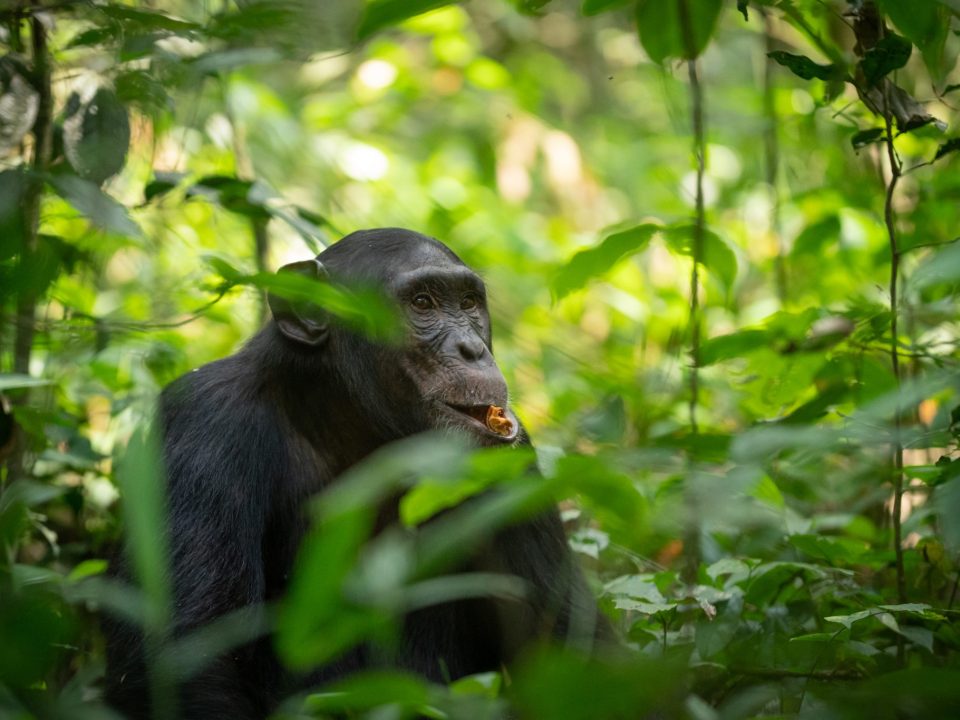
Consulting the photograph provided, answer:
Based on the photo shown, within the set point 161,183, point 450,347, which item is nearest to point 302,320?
point 450,347

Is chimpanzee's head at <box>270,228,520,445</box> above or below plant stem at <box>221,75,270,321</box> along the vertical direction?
below

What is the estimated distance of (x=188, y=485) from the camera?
3607mm

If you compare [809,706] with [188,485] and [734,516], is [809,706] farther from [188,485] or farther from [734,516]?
[188,485]

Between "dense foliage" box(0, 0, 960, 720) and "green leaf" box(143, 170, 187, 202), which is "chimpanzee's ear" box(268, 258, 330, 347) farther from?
"green leaf" box(143, 170, 187, 202)

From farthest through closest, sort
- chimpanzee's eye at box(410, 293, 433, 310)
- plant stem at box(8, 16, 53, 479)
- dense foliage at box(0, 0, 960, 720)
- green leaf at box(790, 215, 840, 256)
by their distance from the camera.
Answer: green leaf at box(790, 215, 840, 256) < chimpanzee's eye at box(410, 293, 433, 310) < plant stem at box(8, 16, 53, 479) < dense foliage at box(0, 0, 960, 720)

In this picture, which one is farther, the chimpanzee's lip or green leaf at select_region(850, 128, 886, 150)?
the chimpanzee's lip

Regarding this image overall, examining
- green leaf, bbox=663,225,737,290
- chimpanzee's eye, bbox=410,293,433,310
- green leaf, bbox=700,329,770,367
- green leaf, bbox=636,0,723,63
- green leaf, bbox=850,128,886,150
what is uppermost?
green leaf, bbox=636,0,723,63

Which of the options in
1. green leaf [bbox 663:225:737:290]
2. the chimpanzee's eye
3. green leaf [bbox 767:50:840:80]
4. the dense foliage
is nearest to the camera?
the dense foliage

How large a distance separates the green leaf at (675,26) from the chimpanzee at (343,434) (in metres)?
1.48

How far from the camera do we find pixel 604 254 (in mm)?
3371

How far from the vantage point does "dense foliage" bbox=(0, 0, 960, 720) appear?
1692 millimetres

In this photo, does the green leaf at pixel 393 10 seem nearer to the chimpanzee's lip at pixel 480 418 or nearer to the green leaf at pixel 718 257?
the green leaf at pixel 718 257

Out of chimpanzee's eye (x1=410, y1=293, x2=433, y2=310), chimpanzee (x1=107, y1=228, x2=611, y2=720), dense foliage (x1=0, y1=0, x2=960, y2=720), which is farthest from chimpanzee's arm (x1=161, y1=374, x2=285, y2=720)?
chimpanzee's eye (x1=410, y1=293, x2=433, y2=310)

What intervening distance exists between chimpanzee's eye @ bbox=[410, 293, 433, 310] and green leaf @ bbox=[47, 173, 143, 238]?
131cm
